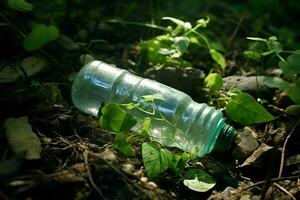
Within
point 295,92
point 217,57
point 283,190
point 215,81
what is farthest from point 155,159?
point 217,57

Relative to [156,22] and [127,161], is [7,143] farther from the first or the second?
[156,22]

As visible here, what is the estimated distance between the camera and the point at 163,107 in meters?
1.70

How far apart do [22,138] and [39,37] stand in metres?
0.65

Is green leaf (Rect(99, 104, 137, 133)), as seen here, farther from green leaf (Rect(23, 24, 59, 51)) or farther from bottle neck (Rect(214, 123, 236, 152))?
green leaf (Rect(23, 24, 59, 51))

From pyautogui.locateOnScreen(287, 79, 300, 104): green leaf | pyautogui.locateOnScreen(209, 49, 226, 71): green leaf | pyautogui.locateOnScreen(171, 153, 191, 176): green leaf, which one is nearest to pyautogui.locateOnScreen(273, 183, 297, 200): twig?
pyautogui.locateOnScreen(171, 153, 191, 176): green leaf

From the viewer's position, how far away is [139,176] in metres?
1.46

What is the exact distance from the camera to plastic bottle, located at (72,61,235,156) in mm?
1608

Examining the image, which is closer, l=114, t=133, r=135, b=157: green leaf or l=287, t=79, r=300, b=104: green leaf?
l=114, t=133, r=135, b=157: green leaf

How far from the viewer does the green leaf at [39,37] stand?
1.93 meters

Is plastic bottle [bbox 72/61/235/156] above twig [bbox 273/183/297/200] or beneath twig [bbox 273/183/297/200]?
above

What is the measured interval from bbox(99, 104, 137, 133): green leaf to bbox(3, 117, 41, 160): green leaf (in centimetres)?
25

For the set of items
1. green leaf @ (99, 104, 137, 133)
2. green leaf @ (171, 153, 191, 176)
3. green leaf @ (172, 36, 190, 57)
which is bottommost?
green leaf @ (171, 153, 191, 176)

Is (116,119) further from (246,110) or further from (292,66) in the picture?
(292,66)

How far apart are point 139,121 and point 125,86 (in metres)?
0.18
